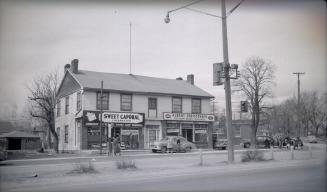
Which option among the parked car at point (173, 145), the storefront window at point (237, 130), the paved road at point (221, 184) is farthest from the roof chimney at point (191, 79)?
the paved road at point (221, 184)

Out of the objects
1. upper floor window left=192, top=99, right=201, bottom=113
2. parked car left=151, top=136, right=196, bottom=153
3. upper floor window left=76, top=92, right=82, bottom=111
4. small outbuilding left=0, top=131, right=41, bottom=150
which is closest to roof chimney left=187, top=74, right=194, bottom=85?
upper floor window left=192, top=99, right=201, bottom=113

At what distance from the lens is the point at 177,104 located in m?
45.5

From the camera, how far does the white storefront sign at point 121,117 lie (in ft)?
127

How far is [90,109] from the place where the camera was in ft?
127

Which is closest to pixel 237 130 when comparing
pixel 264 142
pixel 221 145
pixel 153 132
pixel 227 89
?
pixel 264 142

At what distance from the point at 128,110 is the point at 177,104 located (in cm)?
655

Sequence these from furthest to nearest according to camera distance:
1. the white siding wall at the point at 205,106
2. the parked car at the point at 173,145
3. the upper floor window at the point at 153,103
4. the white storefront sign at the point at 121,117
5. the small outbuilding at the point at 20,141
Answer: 1. the small outbuilding at the point at 20,141
2. the white siding wall at the point at 205,106
3. the upper floor window at the point at 153,103
4. the white storefront sign at the point at 121,117
5. the parked car at the point at 173,145

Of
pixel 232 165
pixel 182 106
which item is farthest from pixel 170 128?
pixel 232 165

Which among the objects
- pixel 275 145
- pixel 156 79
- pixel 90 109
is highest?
pixel 156 79

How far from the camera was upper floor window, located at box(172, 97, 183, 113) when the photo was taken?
45.2 metres

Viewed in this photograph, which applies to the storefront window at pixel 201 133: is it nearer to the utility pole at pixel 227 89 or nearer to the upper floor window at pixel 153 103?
the upper floor window at pixel 153 103

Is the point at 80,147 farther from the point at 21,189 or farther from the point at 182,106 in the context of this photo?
the point at 21,189

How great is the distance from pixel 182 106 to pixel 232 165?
2590 centimetres

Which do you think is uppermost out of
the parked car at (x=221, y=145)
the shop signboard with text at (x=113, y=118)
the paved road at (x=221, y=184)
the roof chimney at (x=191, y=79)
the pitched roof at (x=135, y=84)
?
the roof chimney at (x=191, y=79)
